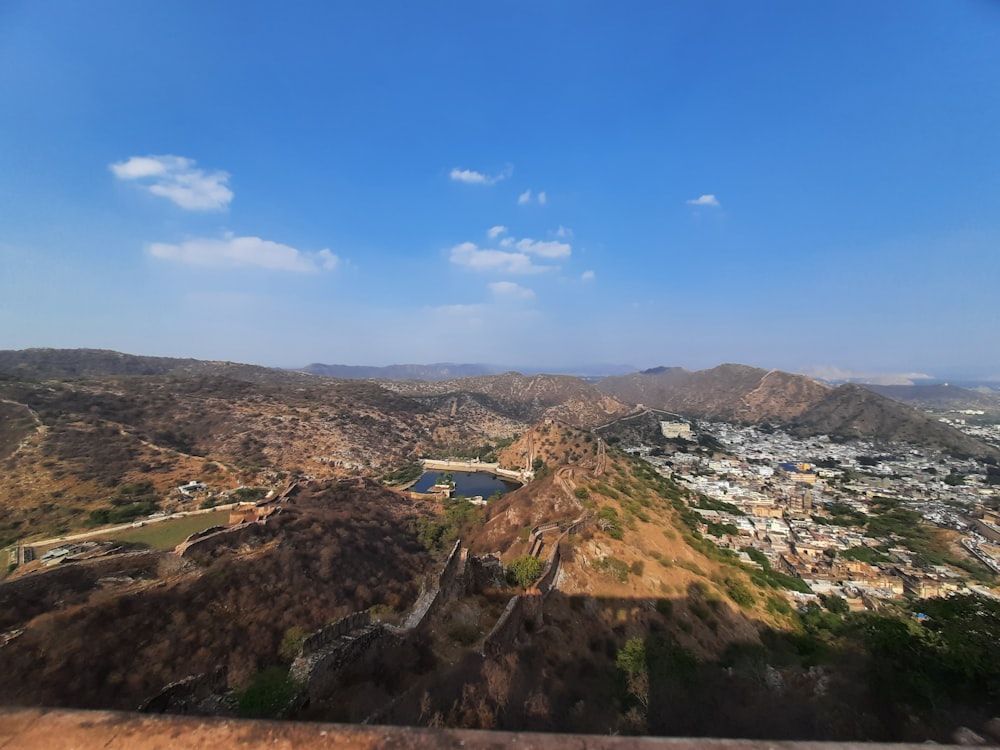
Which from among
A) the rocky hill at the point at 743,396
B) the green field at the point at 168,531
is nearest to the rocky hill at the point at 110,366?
the green field at the point at 168,531

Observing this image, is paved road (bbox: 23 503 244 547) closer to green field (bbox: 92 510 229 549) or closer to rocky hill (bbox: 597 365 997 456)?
green field (bbox: 92 510 229 549)

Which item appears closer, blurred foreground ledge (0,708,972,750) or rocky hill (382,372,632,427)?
blurred foreground ledge (0,708,972,750)

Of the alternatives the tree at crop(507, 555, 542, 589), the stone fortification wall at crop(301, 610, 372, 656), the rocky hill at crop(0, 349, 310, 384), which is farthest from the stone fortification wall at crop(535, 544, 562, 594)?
the rocky hill at crop(0, 349, 310, 384)

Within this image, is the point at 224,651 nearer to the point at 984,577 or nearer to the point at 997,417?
the point at 984,577

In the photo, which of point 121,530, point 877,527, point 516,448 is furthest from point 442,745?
point 516,448

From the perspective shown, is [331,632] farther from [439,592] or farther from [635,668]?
[635,668]

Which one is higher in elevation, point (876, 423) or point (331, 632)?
point (331, 632)

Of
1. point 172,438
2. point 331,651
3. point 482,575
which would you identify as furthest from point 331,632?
point 172,438
